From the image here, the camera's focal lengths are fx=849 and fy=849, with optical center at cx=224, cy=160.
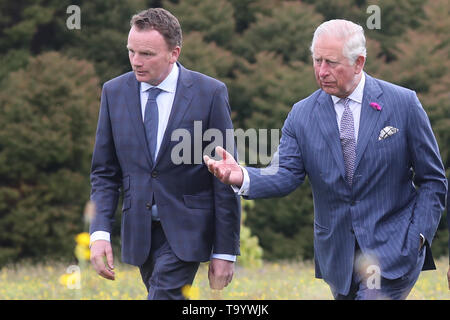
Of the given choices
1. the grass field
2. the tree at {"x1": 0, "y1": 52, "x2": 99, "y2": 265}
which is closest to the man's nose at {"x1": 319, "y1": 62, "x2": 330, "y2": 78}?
the grass field

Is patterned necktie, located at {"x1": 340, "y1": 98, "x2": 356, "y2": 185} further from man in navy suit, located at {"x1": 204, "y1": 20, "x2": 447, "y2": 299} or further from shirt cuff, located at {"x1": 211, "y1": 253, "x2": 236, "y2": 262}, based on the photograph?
shirt cuff, located at {"x1": 211, "y1": 253, "x2": 236, "y2": 262}

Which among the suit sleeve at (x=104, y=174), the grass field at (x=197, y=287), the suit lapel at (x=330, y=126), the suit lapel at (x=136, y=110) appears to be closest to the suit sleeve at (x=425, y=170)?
the suit lapel at (x=330, y=126)

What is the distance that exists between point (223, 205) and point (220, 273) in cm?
39

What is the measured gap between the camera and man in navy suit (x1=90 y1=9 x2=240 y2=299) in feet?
15.6

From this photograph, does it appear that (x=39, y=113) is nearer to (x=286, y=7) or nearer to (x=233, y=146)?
(x=286, y=7)

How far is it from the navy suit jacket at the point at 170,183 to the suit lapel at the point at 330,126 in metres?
0.57

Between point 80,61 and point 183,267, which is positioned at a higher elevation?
point 80,61

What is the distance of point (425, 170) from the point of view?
4.49 meters

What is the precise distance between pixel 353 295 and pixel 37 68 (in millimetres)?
10373

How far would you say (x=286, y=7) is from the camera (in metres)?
16.2

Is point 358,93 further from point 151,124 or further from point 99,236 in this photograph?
point 99,236

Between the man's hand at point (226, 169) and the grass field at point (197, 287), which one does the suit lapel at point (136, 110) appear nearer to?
the man's hand at point (226, 169)

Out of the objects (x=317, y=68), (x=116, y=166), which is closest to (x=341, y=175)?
(x=317, y=68)

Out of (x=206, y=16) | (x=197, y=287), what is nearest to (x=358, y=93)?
(x=197, y=287)
